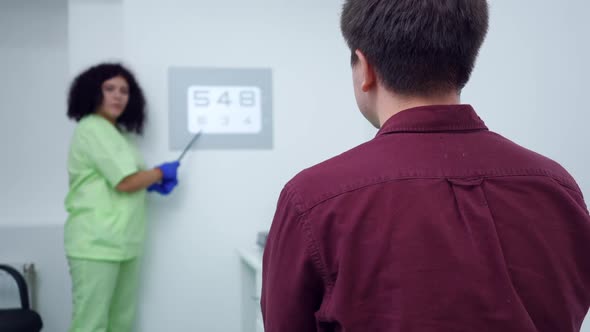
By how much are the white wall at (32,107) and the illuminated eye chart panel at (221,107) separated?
773 millimetres

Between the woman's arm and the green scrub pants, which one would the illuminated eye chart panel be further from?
the green scrub pants

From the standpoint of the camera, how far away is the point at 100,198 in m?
1.96

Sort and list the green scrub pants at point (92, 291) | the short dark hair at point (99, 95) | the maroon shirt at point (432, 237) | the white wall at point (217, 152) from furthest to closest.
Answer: the white wall at point (217, 152), the short dark hair at point (99, 95), the green scrub pants at point (92, 291), the maroon shirt at point (432, 237)

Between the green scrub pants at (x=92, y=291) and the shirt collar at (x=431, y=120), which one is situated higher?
the shirt collar at (x=431, y=120)

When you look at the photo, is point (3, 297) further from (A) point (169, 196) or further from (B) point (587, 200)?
(B) point (587, 200)

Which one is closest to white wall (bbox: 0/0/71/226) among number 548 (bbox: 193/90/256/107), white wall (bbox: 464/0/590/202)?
number 548 (bbox: 193/90/256/107)

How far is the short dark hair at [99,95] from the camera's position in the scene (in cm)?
205

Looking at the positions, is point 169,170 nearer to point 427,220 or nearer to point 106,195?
point 106,195

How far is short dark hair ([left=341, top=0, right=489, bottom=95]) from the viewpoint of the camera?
58cm

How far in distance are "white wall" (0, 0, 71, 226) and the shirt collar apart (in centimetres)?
232

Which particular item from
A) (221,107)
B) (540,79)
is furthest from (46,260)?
(540,79)

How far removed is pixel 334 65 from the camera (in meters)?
2.35

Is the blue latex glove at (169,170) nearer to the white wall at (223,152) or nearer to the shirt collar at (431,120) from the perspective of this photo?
the white wall at (223,152)

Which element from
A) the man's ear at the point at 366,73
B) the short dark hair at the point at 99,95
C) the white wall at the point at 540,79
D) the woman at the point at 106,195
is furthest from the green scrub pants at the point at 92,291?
the man's ear at the point at 366,73
